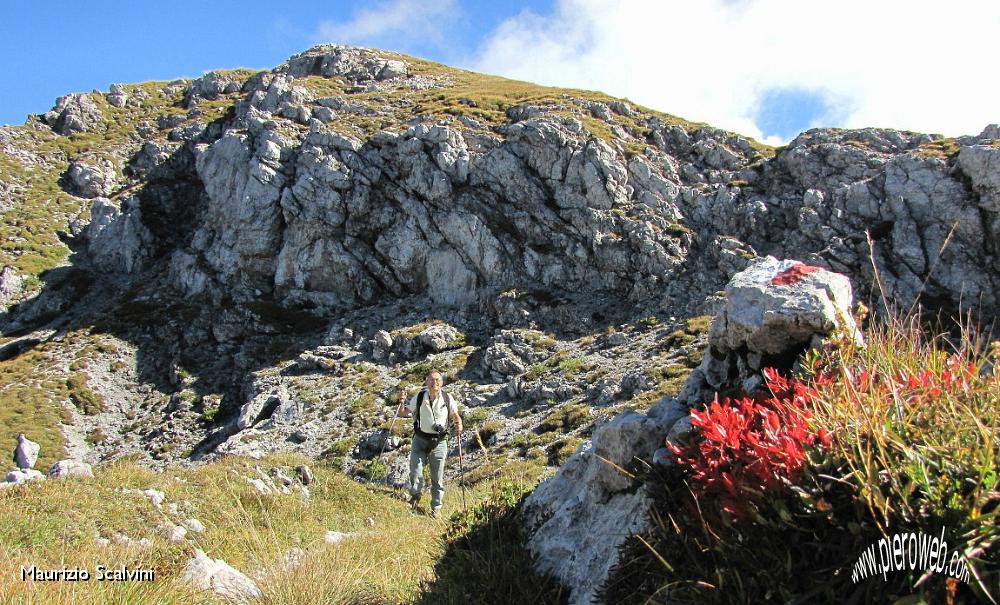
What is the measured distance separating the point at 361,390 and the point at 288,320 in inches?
548

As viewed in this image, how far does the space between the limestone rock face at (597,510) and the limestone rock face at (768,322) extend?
78 centimetres

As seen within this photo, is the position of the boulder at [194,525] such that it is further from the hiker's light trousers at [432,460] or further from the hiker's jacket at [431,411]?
the hiker's jacket at [431,411]

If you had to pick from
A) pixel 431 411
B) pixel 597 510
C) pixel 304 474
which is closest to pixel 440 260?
pixel 304 474

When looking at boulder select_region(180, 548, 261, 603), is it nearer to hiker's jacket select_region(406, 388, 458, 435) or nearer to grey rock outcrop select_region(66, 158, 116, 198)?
hiker's jacket select_region(406, 388, 458, 435)

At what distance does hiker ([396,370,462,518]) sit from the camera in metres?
10.5

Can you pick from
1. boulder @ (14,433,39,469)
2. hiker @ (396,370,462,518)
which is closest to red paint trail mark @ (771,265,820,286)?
hiker @ (396,370,462,518)

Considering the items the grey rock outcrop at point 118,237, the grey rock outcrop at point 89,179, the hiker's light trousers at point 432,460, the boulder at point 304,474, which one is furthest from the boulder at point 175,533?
the grey rock outcrop at point 89,179

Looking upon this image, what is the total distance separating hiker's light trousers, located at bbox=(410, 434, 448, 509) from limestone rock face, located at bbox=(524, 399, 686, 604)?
5.40 meters

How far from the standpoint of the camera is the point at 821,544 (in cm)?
248

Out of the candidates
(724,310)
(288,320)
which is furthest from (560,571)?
(288,320)

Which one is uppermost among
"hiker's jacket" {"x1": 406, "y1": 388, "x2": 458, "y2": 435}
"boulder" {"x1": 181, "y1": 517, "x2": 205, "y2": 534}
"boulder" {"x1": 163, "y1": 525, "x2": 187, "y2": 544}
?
"hiker's jacket" {"x1": 406, "y1": 388, "x2": 458, "y2": 435}

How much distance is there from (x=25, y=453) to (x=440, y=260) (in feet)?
88.4

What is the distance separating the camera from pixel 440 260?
41.1 m

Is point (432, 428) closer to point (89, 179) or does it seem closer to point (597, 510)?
point (597, 510)
